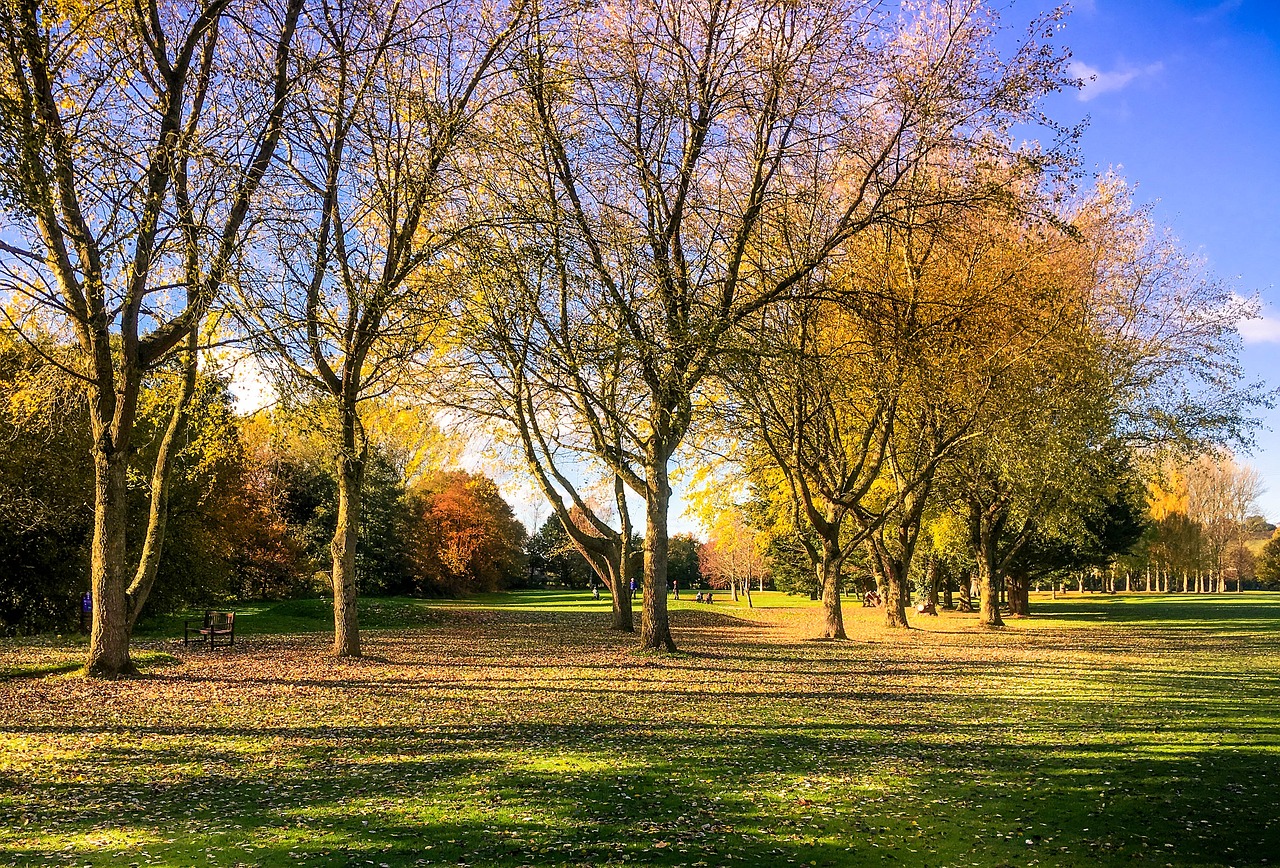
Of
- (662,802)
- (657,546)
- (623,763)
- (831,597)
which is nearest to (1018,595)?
(831,597)

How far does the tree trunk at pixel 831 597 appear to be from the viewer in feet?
84.9

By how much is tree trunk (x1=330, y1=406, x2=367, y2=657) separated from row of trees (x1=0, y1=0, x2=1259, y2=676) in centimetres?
7

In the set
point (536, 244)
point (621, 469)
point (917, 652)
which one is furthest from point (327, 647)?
point (917, 652)

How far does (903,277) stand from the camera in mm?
23047

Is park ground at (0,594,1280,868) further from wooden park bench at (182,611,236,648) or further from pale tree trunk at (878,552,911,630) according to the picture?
pale tree trunk at (878,552,911,630)

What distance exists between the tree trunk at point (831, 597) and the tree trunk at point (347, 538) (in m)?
14.3

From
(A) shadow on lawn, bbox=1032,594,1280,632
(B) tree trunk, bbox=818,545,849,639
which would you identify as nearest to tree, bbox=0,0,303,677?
(B) tree trunk, bbox=818,545,849,639

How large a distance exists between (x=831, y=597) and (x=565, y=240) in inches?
592

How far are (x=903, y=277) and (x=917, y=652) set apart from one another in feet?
33.3

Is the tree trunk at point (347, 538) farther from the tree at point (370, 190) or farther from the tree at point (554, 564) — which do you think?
the tree at point (554, 564)

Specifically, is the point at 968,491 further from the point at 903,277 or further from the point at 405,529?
the point at 405,529

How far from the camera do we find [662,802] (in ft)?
24.6

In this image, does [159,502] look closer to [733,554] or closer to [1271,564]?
[733,554]

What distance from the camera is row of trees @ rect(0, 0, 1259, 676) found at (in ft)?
38.7
